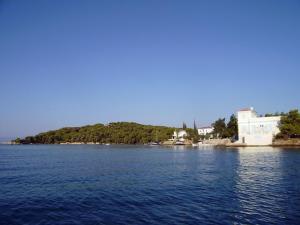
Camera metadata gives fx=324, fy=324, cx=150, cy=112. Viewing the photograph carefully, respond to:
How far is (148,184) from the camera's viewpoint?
2597cm

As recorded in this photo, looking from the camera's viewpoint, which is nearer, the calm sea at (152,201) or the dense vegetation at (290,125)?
the calm sea at (152,201)

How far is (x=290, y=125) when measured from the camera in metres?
88.2

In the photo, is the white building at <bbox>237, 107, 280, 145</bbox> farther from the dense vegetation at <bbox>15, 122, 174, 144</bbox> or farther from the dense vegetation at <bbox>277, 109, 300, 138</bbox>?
the dense vegetation at <bbox>15, 122, 174, 144</bbox>

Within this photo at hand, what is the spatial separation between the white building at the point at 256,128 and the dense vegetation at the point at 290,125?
181 cm

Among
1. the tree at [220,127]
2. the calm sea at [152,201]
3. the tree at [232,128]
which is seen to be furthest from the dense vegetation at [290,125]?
the calm sea at [152,201]

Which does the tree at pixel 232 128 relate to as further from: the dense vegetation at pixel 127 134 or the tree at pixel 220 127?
the dense vegetation at pixel 127 134

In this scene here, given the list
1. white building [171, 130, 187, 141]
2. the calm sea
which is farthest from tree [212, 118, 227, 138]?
the calm sea

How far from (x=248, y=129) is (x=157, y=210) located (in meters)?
82.7

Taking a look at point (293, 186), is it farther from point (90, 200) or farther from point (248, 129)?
point (248, 129)

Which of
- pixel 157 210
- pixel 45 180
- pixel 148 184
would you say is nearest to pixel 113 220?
pixel 157 210

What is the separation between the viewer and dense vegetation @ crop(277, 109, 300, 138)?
87375 mm

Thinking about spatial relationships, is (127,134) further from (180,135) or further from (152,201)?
(152,201)

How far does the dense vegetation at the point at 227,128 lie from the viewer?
108 meters

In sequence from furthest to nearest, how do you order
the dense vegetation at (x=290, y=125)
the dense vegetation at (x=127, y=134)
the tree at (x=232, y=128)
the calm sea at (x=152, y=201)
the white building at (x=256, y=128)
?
the dense vegetation at (x=127, y=134), the tree at (x=232, y=128), the white building at (x=256, y=128), the dense vegetation at (x=290, y=125), the calm sea at (x=152, y=201)
